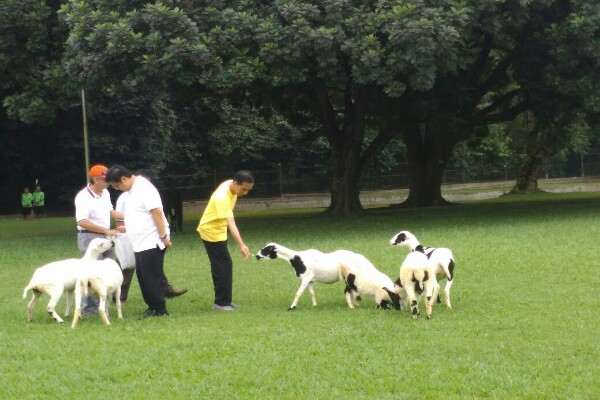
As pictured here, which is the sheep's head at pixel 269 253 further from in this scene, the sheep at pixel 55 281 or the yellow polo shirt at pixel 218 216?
the sheep at pixel 55 281

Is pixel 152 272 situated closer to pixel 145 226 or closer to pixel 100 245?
pixel 145 226

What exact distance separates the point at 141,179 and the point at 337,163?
20597 mm

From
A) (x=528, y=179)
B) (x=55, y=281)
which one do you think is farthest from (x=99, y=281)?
(x=528, y=179)

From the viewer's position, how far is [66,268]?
38.9 ft

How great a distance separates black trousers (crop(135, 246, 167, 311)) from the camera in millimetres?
11969

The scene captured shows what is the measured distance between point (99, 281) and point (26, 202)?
32.5 m

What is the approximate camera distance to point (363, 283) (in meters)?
12.5

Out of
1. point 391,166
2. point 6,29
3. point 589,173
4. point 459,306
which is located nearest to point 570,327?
point 459,306

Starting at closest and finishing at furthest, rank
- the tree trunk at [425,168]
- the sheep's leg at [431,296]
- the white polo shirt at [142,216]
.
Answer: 1. the sheep's leg at [431,296]
2. the white polo shirt at [142,216]
3. the tree trunk at [425,168]

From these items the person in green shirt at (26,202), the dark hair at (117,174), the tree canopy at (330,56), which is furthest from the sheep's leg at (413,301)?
the person in green shirt at (26,202)

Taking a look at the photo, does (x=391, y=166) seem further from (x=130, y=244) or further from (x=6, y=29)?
(x=130, y=244)

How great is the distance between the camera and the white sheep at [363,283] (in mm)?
12375

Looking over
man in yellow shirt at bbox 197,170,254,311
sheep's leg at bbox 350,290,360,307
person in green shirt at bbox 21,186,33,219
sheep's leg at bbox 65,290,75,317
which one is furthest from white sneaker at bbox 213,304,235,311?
person in green shirt at bbox 21,186,33,219

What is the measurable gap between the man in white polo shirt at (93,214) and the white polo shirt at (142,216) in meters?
0.77
